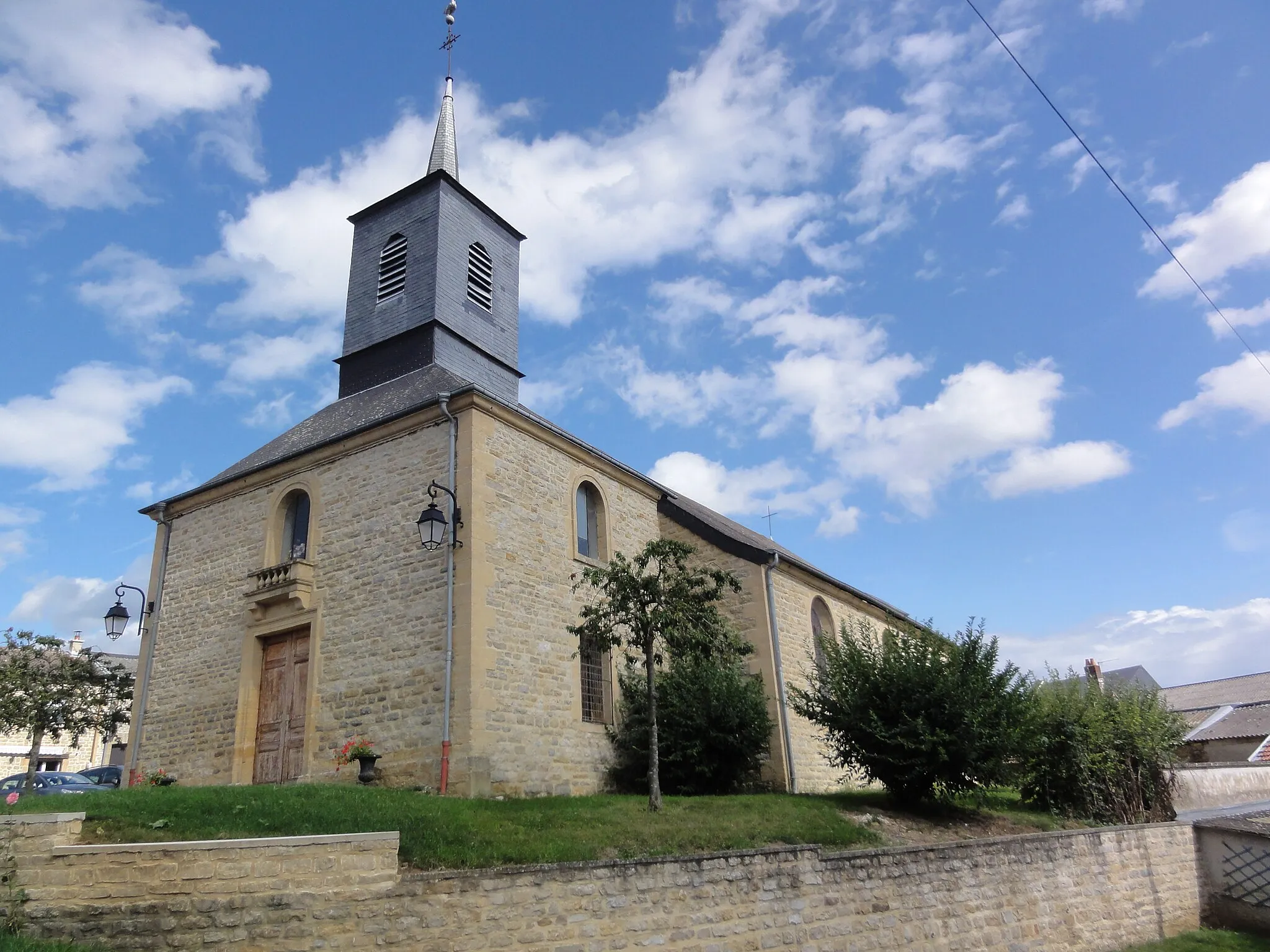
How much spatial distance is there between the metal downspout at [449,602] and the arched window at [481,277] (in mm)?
5921

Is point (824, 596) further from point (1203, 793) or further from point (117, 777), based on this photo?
point (117, 777)

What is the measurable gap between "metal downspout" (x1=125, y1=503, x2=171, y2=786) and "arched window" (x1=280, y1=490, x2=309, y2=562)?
3173 mm

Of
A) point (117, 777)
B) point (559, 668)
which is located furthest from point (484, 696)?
point (117, 777)

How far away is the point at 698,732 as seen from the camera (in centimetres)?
1406

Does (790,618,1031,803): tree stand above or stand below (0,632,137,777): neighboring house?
below

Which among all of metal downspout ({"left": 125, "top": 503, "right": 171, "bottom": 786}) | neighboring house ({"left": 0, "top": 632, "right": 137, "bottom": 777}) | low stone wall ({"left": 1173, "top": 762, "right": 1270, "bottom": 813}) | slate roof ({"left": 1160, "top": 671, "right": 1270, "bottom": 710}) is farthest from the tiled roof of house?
neighboring house ({"left": 0, "top": 632, "right": 137, "bottom": 777})

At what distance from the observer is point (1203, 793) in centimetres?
1958

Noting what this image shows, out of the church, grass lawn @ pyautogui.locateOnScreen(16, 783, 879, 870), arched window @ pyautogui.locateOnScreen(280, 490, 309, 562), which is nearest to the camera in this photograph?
grass lawn @ pyautogui.locateOnScreen(16, 783, 879, 870)

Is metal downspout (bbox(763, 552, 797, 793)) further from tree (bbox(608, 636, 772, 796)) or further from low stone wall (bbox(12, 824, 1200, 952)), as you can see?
low stone wall (bbox(12, 824, 1200, 952))

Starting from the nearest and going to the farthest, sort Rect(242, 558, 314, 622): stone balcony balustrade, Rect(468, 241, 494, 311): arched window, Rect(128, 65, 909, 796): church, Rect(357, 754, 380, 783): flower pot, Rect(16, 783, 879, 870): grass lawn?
Rect(16, 783, 879, 870): grass lawn < Rect(357, 754, 380, 783): flower pot < Rect(128, 65, 909, 796): church < Rect(242, 558, 314, 622): stone balcony balustrade < Rect(468, 241, 494, 311): arched window

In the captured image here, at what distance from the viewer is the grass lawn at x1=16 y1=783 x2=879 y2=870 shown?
8.27m

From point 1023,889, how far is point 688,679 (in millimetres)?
5630

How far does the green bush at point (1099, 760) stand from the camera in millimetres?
15289

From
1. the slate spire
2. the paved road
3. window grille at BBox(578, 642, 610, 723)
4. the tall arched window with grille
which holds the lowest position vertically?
the paved road
